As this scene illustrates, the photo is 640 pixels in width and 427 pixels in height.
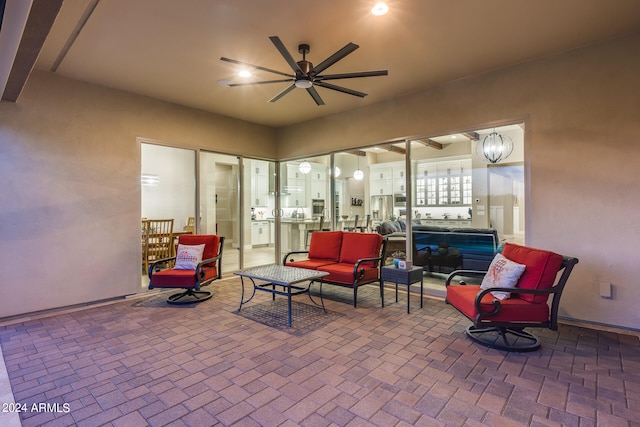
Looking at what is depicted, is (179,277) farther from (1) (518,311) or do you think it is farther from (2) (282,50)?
(1) (518,311)

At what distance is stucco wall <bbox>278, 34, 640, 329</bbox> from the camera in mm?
3232

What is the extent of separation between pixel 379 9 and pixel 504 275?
8.51ft

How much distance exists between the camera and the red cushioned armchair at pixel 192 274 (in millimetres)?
4121

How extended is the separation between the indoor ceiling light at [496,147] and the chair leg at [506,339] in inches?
91.4

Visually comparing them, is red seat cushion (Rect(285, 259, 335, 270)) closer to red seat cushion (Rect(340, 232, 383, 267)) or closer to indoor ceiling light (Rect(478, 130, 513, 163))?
red seat cushion (Rect(340, 232, 383, 267))

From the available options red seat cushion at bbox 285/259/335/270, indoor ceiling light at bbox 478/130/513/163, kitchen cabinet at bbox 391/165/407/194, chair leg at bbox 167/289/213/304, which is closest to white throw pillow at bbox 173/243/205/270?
chair leg at bbox 167/289/213/304

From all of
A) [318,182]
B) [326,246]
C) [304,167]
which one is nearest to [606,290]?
[326,246]

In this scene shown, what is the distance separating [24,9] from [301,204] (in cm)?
564

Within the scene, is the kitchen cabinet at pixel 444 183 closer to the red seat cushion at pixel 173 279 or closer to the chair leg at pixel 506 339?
the chair leg at pixel 506 339

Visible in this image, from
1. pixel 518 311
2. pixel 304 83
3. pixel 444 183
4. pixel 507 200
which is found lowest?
pixel 518 311

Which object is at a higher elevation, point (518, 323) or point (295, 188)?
point (295, 188)

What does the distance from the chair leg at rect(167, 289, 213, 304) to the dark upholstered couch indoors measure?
3185 millimetres

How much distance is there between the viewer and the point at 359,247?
460cm

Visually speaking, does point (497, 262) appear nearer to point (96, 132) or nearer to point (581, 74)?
point (581, 74)
